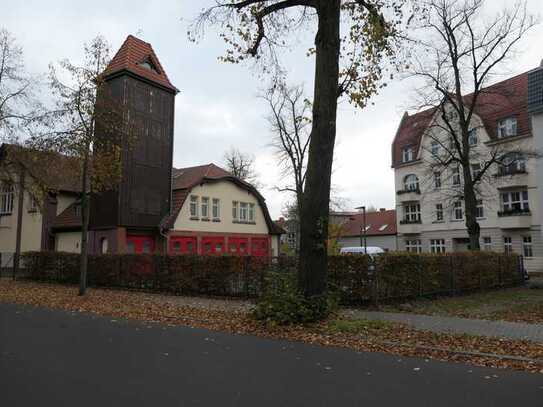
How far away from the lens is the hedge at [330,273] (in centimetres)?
1450

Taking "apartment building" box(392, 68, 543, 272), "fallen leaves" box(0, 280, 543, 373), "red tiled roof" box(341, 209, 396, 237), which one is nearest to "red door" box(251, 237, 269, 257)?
"red tiled roof" box(341, 209, 396, 237)

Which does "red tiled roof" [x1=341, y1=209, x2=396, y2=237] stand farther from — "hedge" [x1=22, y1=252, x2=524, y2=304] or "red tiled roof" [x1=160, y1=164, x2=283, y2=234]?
"hedge" [x1=22, y1=252, x2=524, y2=304]

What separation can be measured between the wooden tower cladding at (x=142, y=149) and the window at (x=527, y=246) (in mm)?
28168

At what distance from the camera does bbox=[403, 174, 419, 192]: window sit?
4777 cm

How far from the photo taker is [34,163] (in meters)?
20.9

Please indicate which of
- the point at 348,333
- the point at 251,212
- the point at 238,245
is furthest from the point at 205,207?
the point at 348,333

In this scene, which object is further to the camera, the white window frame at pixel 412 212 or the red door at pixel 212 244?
the white window frame at pixel 412 212

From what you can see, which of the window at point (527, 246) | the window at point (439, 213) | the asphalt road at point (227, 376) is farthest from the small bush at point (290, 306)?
the window at point (439, 213)

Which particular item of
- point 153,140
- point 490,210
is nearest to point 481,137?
point 490,210

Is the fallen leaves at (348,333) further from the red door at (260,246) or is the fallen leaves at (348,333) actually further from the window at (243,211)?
the red door at (260,246)

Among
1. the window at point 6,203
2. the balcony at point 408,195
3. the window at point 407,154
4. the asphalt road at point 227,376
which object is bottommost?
the asphalt road at point 227,376

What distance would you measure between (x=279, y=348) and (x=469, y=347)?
3.30m

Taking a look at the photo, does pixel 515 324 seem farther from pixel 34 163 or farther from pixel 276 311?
Answer: pixel 34 163

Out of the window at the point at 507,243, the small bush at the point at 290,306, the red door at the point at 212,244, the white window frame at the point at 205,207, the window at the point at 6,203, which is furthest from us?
the window at the point at 507,243
